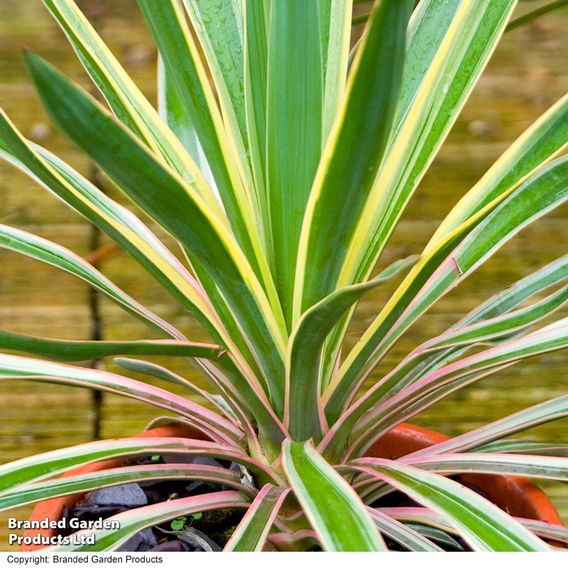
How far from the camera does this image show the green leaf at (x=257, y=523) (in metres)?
0.57

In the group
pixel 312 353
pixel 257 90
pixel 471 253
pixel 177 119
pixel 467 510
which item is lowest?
pixel 467 510

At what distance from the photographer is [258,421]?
678 mm

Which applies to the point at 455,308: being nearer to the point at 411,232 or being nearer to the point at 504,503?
the point at 411,232

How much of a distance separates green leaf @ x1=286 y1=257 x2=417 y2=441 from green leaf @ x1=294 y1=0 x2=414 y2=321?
0.15 ft

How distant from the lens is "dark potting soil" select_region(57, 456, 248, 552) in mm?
755

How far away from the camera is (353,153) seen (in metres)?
0.48

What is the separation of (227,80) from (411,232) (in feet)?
2.25

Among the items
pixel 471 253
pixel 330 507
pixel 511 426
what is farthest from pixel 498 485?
pixel 330 507

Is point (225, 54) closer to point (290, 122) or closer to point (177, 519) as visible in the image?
point (290, 122)

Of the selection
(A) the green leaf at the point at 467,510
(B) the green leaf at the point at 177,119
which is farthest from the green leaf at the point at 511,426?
(B) the green leaf at the point at 177,119

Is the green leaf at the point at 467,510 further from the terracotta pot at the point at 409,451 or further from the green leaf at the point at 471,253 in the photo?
the terracotta pot at the point at 409,451

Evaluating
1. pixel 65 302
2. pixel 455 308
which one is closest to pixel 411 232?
pixel 455 308

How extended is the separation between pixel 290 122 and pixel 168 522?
42 cm

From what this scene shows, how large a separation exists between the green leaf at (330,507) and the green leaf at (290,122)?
0.12m
